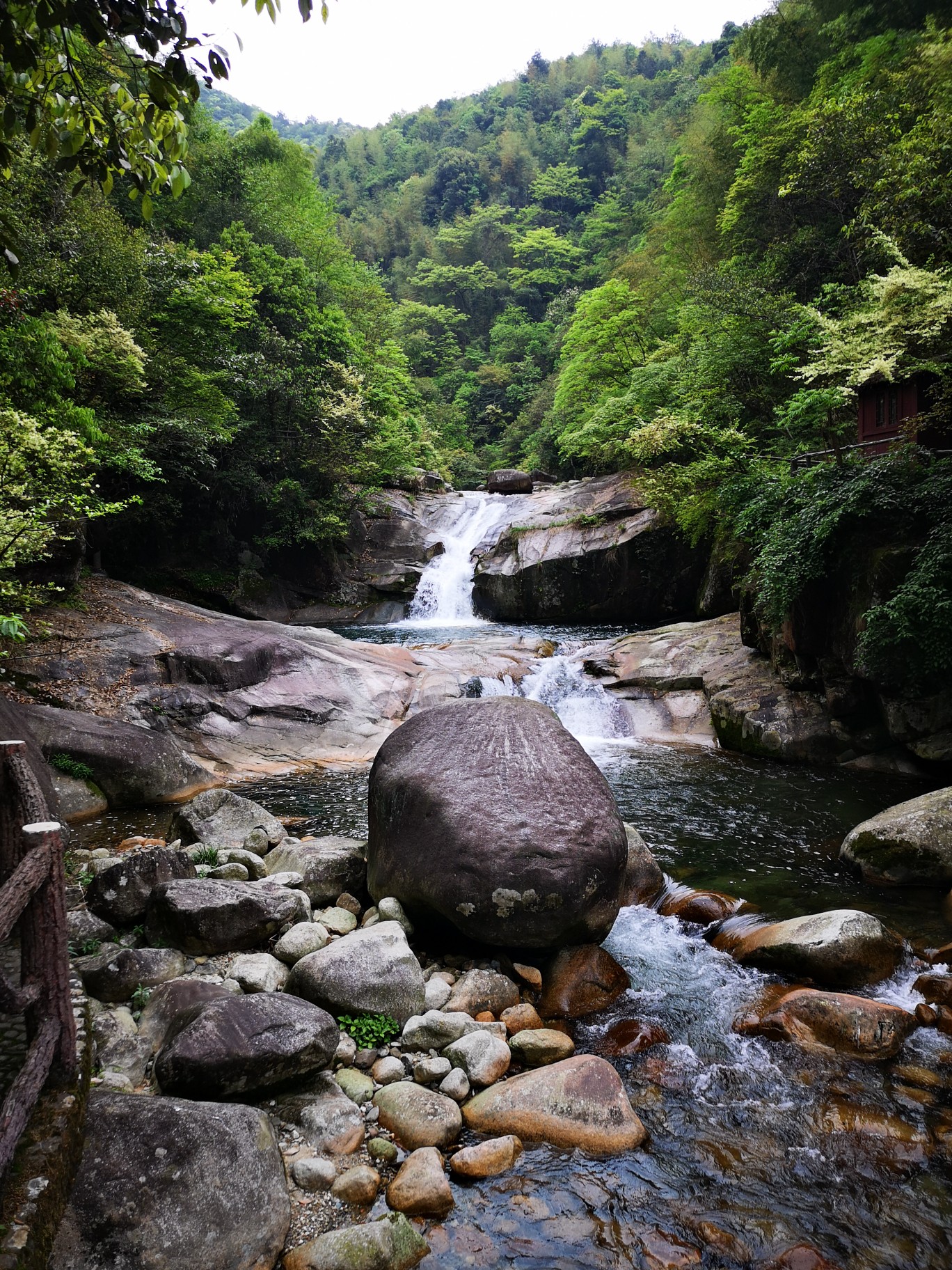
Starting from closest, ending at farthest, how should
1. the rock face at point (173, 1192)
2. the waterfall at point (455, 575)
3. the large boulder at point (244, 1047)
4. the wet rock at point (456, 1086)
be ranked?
the rock face at point (173, 1192)
the large boulder at point (244, 1047)
the wet rock at point (456, 1086)
the waterfall at point (455, 575)

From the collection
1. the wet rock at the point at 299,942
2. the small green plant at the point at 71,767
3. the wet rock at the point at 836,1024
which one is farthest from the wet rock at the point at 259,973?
the small green plant at the point at 71,767

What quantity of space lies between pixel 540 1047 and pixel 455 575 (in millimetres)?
20409

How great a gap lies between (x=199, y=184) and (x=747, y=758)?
25.2 m

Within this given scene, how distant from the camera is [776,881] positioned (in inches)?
279

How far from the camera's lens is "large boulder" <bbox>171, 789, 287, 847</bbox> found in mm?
7227

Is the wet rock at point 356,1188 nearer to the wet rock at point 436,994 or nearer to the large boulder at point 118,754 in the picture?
the wet rock at point 436,994

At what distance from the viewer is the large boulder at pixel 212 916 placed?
5.04 m

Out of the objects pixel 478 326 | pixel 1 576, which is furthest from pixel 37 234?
pixel 478 326

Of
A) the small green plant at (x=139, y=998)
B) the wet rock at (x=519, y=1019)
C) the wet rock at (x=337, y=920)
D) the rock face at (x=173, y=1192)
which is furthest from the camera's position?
the wet rock at (x=337, y=920)

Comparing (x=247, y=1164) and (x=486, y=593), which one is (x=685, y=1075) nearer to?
(x=247, y=1164)

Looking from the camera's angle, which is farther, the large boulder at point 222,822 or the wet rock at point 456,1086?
the large boulder at point 222,822

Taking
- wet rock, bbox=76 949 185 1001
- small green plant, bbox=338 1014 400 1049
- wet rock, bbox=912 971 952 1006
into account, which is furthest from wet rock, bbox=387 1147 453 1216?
wet rock, bbox=912 971 952 1006

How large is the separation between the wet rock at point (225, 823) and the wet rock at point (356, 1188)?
4.06 meters

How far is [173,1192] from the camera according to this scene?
286 centimetres
